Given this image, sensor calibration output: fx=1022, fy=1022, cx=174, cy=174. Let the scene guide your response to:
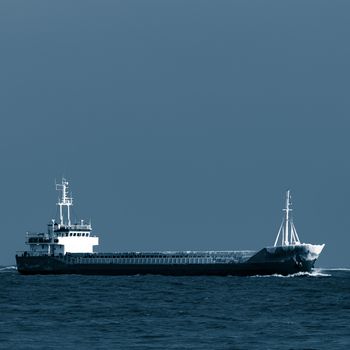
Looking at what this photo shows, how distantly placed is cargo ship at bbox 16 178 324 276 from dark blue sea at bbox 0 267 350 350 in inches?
1001

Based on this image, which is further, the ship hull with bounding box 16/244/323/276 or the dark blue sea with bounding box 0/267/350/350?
the ship hull with bounding box 16/244/323/276

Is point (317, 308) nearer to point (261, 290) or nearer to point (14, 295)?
point (261, 290)

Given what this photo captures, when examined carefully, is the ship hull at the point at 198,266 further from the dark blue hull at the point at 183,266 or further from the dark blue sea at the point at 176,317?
the dark blue sea at the point at 176,317

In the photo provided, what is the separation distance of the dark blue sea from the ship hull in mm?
24933

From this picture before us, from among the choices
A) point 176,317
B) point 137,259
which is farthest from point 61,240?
point 176,317

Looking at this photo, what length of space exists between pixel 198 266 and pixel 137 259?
1191 cm

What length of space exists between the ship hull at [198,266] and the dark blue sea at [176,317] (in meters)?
24.9

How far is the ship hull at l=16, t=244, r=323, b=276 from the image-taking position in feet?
483

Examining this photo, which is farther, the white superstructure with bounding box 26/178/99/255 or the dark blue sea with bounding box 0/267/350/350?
the white superstructure with bounding box 26/178/99/255

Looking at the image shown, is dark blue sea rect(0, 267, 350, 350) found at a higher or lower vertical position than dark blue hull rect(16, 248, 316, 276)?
lower

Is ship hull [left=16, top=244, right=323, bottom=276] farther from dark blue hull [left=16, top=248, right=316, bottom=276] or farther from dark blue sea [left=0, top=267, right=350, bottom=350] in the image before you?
dark blue sea [left=0, top=267, right=350, bottom=350]

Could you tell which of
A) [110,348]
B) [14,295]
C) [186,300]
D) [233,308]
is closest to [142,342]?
[110,348]

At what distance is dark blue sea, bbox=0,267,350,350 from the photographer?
64.4 meters

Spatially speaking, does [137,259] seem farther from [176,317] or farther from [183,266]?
[176,317]
